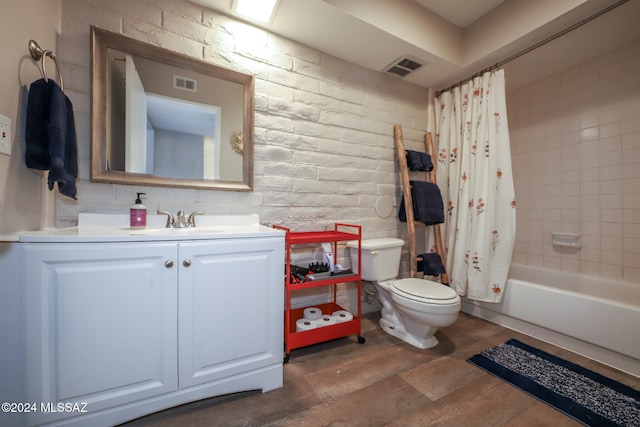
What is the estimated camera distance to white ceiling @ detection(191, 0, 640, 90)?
148 cm

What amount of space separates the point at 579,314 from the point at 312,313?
1732 mm

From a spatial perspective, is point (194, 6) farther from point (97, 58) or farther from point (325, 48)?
point (325, 48)

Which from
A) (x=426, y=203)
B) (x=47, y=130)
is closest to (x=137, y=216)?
(x=47, y=130)

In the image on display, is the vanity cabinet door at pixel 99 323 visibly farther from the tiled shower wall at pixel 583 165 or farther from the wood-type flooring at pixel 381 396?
the tiled shower wall at pixel 583 165

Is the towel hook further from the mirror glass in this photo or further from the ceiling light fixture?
the ceiling light fixture

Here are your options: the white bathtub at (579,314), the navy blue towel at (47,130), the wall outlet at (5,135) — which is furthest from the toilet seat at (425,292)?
the wall outlet at (5,135)

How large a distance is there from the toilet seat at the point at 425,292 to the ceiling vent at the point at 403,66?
1.76 m

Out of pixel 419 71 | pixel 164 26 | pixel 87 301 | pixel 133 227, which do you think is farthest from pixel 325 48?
pixel 87 301

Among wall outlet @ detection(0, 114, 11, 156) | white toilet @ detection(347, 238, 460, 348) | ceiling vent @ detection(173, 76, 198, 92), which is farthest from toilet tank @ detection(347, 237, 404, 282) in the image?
wall outlet @ detection(0, 114, 11, 156)

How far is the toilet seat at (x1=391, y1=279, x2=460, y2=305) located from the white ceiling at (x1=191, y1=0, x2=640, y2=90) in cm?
176

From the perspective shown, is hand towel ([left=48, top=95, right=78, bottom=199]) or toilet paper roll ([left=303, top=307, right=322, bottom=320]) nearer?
hand towel ([left=48, top=95, right=78, bottom=199])

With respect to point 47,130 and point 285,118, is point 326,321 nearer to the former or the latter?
point 285,118

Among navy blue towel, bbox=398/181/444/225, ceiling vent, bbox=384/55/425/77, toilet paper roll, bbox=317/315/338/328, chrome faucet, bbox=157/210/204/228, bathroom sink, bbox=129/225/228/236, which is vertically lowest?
toilet paper roll, bbox=317/315/338/328

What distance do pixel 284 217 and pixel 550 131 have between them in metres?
2.69
